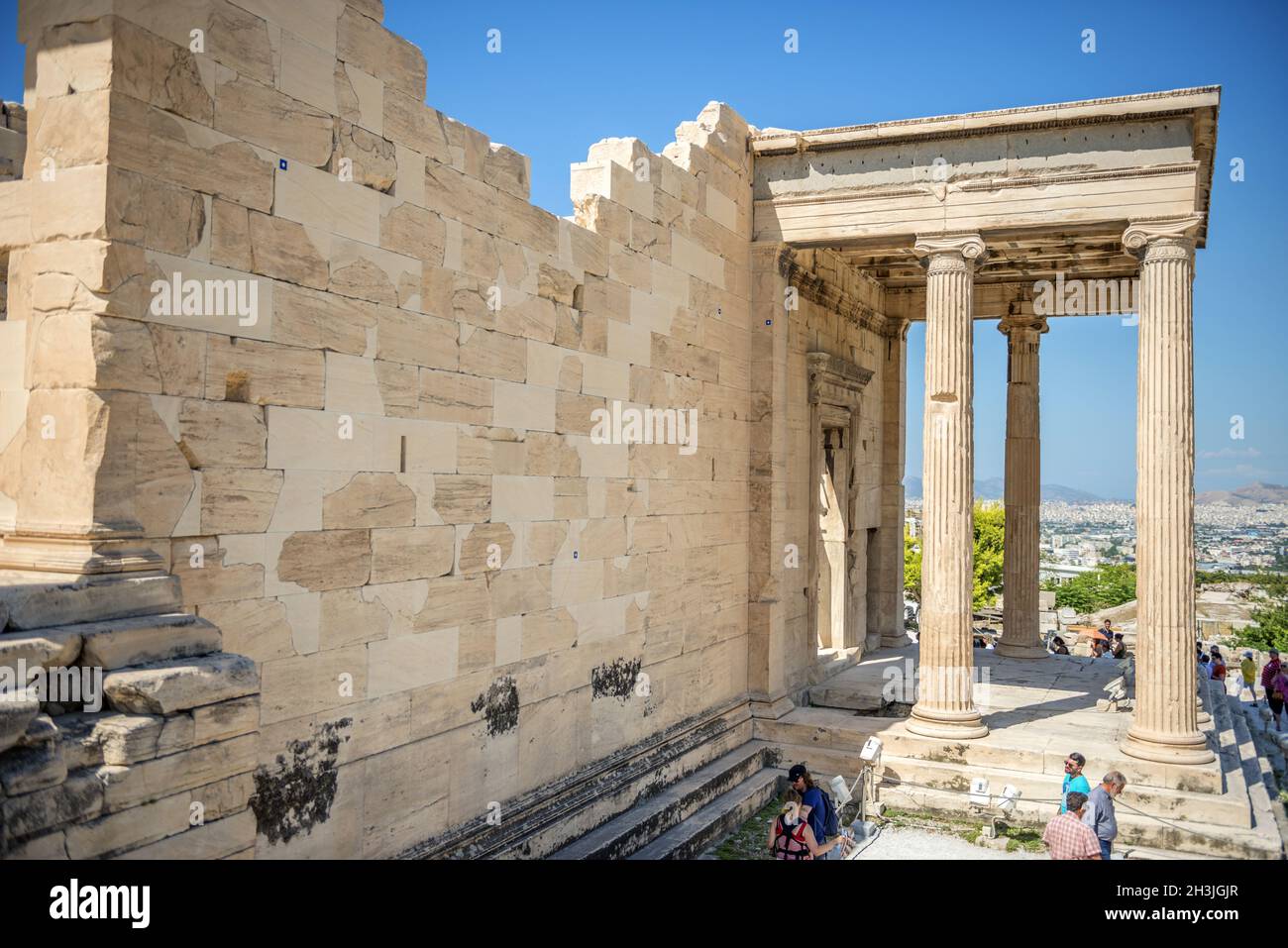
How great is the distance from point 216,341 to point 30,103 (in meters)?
1.62

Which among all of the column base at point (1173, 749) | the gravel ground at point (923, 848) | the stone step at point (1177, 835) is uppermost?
the column base at point (1173, 749)

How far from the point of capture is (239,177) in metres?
6.49

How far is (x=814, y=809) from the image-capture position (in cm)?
904

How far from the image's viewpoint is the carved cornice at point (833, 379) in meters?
15.5

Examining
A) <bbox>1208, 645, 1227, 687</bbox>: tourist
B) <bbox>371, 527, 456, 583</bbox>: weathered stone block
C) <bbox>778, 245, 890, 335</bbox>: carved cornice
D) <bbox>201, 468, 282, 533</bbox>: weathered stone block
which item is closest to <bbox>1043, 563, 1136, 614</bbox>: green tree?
<bbox>1208, 645, 1227, 687</bbox>: tourist

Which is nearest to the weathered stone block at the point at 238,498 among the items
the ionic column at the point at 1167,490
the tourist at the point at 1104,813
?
the tourist at the point at 1104,813

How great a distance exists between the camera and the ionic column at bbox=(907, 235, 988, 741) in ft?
41.6

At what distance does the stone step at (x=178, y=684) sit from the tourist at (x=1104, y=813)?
7119 mm

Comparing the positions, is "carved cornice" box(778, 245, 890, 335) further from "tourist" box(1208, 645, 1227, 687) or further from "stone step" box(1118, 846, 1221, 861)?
"tourist" box(1208, 645, 1227, 687)

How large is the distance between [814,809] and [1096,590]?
61870 mm

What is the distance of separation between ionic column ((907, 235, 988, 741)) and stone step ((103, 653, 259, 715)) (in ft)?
30.1

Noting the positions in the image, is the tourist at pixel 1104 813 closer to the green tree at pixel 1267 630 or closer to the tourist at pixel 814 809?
the tourist at pixel 814 809

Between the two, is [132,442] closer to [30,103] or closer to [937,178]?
[30,103]
